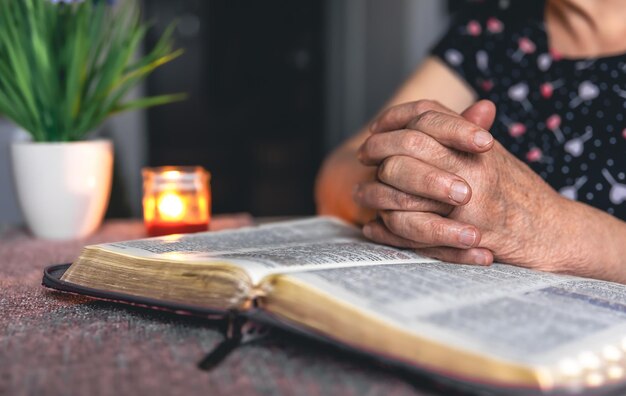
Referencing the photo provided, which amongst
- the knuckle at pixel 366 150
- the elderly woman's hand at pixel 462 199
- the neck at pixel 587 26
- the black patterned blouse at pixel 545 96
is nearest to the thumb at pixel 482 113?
the elderly woman's hand at pixel 462 199

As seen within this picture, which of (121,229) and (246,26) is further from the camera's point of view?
(246,26)

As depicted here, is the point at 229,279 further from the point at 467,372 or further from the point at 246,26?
the point at 246,26

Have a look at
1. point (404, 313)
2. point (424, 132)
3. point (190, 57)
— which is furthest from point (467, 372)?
point (190, 57)

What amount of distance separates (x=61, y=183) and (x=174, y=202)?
17 centimetres

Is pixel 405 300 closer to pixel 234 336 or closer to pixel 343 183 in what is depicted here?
pixel 234 336

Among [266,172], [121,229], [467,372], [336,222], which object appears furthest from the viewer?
[266,172]

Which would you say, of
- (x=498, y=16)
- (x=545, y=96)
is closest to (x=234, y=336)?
(x=545, y=96)

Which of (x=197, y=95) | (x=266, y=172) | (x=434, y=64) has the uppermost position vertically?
(x=434, y=64)

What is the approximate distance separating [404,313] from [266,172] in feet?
13.6

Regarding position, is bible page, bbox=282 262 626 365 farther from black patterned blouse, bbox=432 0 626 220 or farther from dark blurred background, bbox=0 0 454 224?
dark blurred background, bbox=0 0 454 224

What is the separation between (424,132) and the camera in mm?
665

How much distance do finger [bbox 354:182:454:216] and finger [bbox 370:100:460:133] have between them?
0.07m

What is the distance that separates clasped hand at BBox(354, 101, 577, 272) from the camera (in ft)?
2.07

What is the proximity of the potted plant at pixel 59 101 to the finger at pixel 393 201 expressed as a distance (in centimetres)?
44
